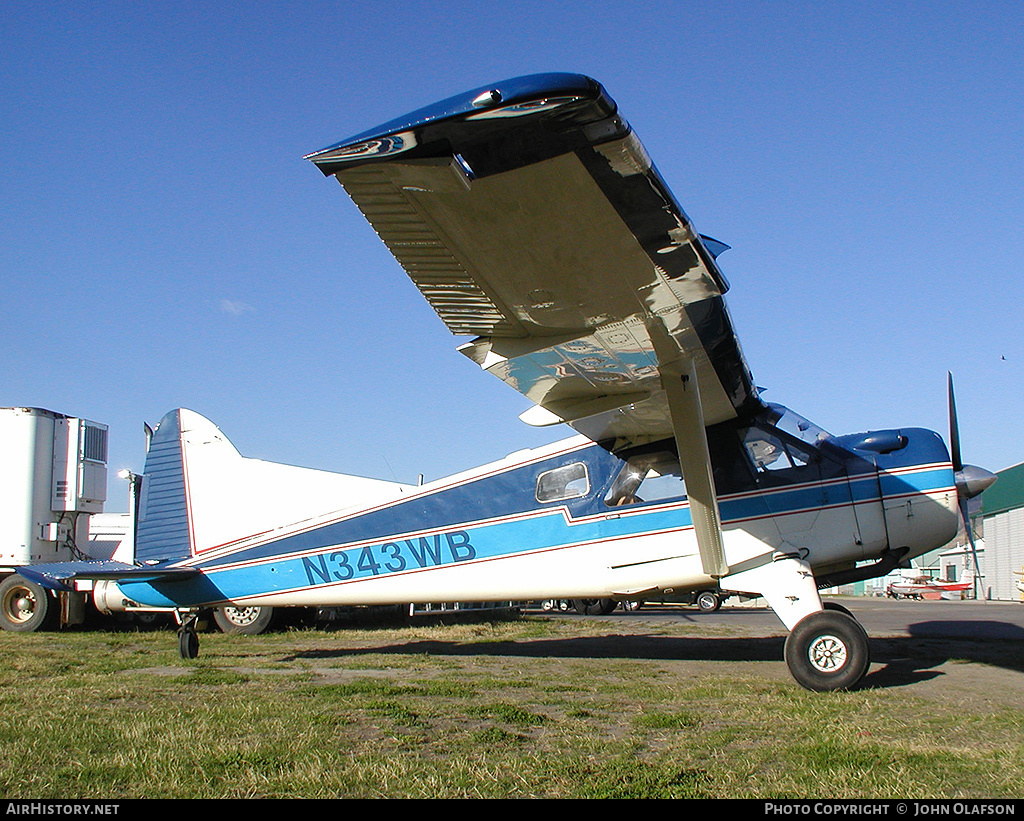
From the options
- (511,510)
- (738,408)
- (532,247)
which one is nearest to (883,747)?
(532,247)

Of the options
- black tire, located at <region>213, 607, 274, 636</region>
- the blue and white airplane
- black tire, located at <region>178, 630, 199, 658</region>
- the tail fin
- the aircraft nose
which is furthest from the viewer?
black tire, located at <region>213, 607, 274, 636</region>

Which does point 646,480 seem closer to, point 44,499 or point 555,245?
point 555,245

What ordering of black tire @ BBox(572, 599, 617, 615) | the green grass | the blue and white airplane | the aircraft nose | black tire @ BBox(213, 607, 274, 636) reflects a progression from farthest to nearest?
black tire @ BBox(572, 599, 617, 615), black tire @ BBox(213, 607, 274, 636), the aircraft nose, the blue and white airplane, the green grass

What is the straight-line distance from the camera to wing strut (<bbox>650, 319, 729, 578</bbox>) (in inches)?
236

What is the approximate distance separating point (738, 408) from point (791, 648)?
2205 millimetres

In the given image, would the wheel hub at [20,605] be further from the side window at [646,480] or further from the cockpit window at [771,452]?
the cockpit window at [771,452]

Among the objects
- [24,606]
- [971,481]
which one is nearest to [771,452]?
[971,481]

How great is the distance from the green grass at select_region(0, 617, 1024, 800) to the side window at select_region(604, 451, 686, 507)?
163 cm

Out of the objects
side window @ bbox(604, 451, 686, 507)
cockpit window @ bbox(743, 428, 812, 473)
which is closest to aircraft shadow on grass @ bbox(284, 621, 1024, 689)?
cockpit window @ bbox(743, 428, 812, 473)

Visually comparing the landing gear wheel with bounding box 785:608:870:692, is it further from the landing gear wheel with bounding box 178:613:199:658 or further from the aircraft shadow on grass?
the landing gear wheel with bounding box 178:613:199:658

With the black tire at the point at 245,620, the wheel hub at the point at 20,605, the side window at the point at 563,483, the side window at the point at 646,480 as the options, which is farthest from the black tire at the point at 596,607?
the wheel hub at the point at 20,605

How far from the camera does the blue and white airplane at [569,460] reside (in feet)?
11.2

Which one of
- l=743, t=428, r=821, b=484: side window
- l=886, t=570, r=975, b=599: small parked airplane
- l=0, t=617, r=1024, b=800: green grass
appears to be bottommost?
l=886, t=570, r=975, b=599: small parked airplane
